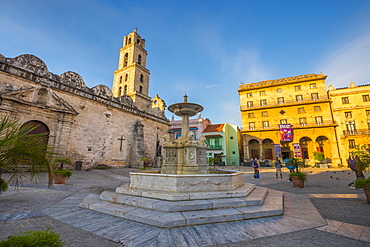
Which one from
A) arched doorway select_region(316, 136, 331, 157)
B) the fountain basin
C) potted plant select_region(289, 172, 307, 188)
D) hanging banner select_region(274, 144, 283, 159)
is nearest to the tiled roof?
hanging banner select_region(274, 144, 283, 159)

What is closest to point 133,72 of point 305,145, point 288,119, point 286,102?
point 286,102

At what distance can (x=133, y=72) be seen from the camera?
27781mm

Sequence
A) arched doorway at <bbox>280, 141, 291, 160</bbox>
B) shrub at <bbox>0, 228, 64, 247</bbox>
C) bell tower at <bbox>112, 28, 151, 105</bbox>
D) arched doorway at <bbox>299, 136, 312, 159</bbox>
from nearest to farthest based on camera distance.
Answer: shrub at <bbox>0, 228, 64, 247</bbox>
bell tower at <bbox>112, 28, 151, 105</bbox>
arched doorway at <bbox>299, 136, 312, 159</bbox>
arched doorway at <bbox>280, 141, 291, 160</bbox>

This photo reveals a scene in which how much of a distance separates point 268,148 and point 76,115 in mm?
29859

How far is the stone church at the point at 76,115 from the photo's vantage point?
456 inches

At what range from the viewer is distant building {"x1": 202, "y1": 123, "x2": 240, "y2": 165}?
31.1m

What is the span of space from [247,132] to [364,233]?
2996 centimetres

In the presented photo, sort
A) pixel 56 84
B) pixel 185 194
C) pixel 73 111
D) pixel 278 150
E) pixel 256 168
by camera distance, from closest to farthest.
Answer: pixel 185 194 → pixel 256 168 → pixel 56 84 → pixel 73 111 → pixel 278 150

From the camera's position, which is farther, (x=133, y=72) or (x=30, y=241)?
(x=133, y=72)

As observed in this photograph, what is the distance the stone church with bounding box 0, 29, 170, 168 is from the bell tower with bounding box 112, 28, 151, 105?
7.16m

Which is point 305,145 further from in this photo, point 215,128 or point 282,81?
point 215,128

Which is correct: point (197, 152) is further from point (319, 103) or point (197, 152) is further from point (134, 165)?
point (319, 103)

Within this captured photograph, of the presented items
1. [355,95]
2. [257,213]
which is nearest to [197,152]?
[257,213]

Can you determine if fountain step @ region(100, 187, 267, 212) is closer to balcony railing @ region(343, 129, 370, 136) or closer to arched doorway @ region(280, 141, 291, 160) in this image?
arched doorway @ region(280, 141, 291, 160)
